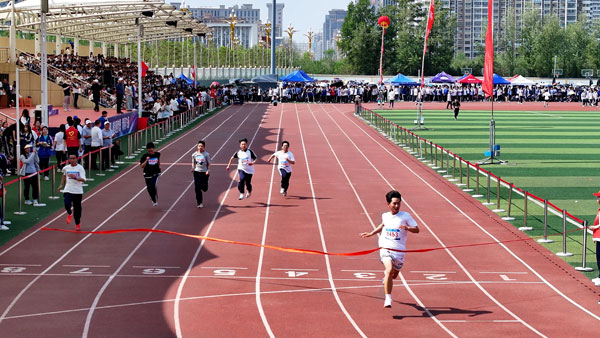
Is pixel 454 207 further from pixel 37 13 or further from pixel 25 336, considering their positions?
pixel 37 13

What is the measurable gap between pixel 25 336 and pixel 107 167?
18.5 metres

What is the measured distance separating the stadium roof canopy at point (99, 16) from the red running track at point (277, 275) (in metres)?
19.1

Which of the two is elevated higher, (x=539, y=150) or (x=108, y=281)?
(x=539, y=150)

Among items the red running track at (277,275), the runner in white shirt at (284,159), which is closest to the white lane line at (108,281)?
the red running track at (277,275)

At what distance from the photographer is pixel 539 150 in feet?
123

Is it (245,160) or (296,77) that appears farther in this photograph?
(296,77)

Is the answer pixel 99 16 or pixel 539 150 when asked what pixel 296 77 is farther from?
pixel 539 150

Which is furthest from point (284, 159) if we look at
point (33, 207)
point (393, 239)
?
point (393, 239)

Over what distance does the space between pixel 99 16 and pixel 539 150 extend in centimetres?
2153

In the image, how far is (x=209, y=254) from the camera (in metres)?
16.2

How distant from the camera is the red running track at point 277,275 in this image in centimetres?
1173

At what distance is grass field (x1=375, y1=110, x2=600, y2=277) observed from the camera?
2180cm

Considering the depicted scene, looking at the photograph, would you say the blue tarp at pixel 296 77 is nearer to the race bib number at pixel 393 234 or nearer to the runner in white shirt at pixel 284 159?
the runner in white shirt at pixel 284 159

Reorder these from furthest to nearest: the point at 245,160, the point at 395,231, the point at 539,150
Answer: the point at 539,150 < the point at 245,160 < the point at 395,231
